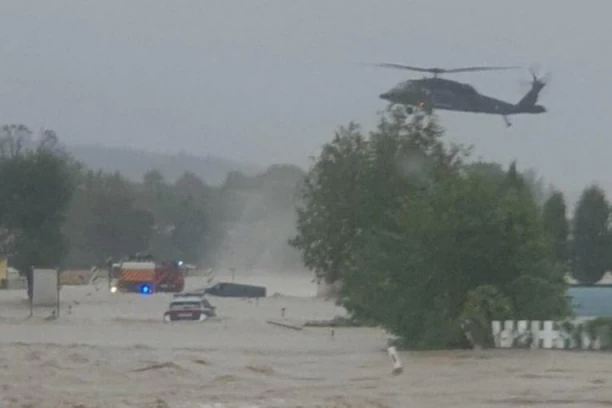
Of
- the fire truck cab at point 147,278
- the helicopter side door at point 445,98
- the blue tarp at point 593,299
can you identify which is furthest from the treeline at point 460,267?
the fire truck cab at point 147,278

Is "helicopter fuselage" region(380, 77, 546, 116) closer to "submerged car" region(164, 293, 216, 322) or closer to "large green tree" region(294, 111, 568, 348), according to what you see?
"submerged car" region(164, 293, 216, 322)

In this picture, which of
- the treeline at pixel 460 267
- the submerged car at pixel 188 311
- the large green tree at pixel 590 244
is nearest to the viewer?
the treeline at pixel 460 267

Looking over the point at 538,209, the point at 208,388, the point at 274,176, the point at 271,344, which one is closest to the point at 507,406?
the point at 208,388

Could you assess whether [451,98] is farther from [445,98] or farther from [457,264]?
[457,264]

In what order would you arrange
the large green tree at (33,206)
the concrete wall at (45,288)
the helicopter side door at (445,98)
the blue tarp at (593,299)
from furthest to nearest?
the large green tree at (33,206)
the concrete wall at (45,288)
the helicopter side door at (445,98)
the blue tarp at (593,299)

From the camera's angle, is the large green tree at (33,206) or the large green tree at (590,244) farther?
the large green tree at (33,206)

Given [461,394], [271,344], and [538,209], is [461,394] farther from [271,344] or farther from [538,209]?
[271,344]

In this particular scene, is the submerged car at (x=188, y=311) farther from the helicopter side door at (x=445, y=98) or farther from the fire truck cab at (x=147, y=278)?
the fire truck cab at (x=147, y=278)
